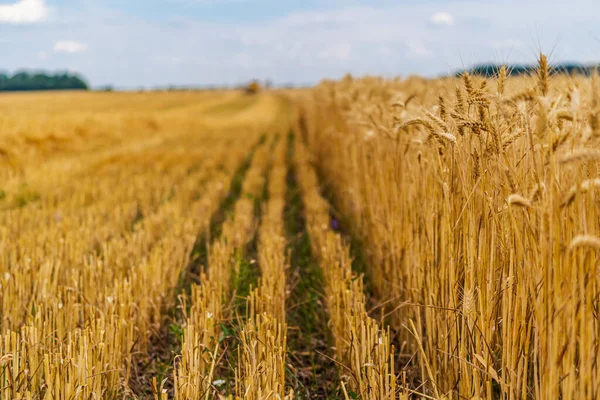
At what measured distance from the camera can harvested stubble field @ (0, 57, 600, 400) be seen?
1.83m

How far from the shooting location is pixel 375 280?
14.0ft

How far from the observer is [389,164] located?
4.18 metres

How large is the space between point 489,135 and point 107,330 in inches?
79.7

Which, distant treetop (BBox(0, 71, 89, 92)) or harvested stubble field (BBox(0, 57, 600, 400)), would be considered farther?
distant treetop (BBox(0, 71, 89, 92))

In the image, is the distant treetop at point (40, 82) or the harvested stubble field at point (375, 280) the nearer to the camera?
the harvested stubble field at point (375, 280)

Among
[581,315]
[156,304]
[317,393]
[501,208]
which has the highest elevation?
[501,208]

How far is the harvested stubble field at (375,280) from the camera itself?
183 cm

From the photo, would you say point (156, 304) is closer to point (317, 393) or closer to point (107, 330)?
point (107, 330)

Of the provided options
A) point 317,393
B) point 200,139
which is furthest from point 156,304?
point 200,139

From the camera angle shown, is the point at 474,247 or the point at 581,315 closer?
the point at 581,315

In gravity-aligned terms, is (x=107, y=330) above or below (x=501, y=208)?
below

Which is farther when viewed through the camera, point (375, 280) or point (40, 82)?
point (40, 82)

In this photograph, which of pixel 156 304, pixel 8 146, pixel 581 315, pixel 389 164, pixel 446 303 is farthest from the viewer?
pixel 8 146

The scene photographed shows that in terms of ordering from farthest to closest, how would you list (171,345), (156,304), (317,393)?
(156,304) → (171,345) → (317,393)
